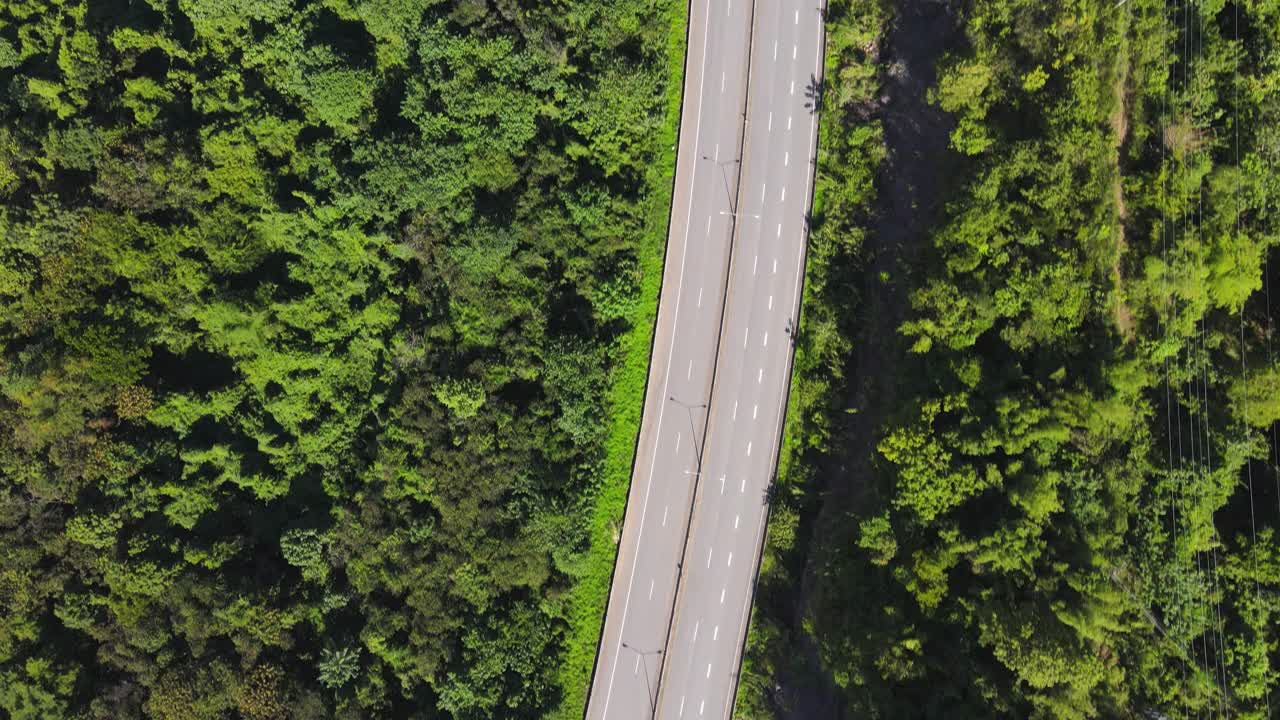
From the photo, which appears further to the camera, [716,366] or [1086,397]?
[716,366]

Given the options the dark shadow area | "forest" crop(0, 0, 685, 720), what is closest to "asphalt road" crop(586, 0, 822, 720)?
"forest" crop(0, 0, 685, 720)

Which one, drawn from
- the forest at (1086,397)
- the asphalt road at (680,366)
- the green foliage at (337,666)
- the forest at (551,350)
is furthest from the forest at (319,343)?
the forest at (1086,397)

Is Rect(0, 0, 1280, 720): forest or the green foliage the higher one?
Rect(0, 0, 1280, 720): forest

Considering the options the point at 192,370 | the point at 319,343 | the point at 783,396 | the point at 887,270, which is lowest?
the point at 192,370

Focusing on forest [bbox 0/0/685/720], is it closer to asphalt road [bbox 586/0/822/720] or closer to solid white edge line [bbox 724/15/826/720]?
asphalt road [bbox 586/0/822/720]

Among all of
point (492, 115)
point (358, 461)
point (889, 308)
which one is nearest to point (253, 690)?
point (358, 461)

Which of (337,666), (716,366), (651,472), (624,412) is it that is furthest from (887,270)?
(337,666)

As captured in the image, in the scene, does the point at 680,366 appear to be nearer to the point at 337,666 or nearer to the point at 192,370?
the point at 337,666

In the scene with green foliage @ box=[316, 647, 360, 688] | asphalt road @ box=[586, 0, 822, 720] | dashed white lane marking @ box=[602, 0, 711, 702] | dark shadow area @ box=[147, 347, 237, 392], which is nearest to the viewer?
green foliage @ box=[316, 647, 360, 688]
